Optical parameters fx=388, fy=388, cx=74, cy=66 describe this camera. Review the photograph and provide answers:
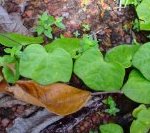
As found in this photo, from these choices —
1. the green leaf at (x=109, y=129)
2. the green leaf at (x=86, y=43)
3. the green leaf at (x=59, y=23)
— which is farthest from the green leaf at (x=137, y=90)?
the green leaf at (x=59, y=23)

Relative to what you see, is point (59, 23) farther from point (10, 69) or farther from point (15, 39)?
point (10, 69)

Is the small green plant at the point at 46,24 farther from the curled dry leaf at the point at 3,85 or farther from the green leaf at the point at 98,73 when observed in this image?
the curled dry leaf at the point at 3,85

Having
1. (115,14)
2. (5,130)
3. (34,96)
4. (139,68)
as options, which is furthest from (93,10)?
(5,130)

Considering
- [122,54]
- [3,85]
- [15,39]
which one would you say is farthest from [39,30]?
[122,54]

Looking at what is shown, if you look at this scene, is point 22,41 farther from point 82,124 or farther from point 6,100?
point 82,124

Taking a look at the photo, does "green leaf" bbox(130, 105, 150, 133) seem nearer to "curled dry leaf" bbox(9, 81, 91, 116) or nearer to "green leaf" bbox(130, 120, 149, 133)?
"green leaf" bbox(130, 120, 149, 133)

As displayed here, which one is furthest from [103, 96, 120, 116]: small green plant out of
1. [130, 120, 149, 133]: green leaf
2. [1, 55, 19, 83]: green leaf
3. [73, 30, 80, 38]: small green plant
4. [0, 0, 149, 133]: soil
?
[1, 55, 19, 83]: green leaf
